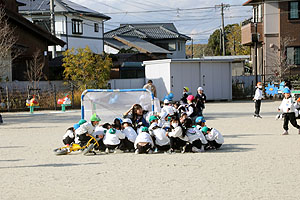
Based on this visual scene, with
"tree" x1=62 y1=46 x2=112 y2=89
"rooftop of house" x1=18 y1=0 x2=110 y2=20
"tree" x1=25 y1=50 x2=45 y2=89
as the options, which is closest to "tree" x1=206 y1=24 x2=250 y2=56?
"rooftop of house" x1=18 y1=0 x2=110 y2=20

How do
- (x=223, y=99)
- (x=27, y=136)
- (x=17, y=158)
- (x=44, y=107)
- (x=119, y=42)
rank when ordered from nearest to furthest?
(x=17, y=158), (x=27, y=136), (x=44, y=107), (x=223, y=99), (x=119, y=42)

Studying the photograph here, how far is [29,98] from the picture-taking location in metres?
26.1

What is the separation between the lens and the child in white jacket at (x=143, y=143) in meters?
11.1

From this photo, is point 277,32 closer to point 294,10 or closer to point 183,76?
point 294,10

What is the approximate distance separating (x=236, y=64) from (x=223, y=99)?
14889 millimetres

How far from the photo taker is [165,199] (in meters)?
6.70

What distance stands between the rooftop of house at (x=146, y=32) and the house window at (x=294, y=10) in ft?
77.7

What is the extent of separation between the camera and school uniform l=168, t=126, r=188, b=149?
11.0 m

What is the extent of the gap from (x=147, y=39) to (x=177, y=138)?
1923 inches

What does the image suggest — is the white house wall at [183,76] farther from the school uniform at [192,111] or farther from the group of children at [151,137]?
the group of children at [151,137]

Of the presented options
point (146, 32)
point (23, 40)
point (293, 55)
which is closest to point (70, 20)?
point (23, 40)

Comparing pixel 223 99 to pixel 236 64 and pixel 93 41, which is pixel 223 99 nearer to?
pixel 236 64

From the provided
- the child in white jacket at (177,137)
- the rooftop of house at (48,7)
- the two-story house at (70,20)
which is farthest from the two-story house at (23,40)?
the child in white jacket at (177,137)

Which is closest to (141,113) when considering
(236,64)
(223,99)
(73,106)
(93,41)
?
(73,106)
